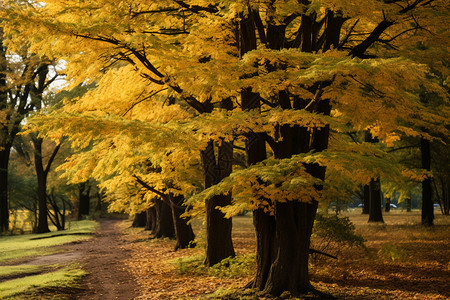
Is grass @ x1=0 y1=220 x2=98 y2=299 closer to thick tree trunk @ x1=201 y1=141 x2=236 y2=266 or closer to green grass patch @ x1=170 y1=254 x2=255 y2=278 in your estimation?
green grass patch @ x1=170 y1=254 x2=255 y2=278

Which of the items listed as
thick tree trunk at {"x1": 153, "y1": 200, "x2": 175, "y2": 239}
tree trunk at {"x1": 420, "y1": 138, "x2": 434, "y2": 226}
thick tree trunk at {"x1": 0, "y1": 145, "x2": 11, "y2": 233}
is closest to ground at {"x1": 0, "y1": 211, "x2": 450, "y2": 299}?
tree trunk at {"x1": 420, "y1": 138, "x2": 434, "y2": 226}

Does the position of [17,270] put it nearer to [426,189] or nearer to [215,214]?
[215,214]

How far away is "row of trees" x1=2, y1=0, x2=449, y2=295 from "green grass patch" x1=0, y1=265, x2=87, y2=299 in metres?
2.75

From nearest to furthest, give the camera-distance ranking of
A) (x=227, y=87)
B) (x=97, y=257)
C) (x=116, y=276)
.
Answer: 1. (x=227, y=87)
2. (x=116, y=276)
3. (x=97, y=257)

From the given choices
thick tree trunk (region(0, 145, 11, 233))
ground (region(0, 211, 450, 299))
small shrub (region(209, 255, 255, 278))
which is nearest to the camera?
ground (region(0, 211, 450, 299))

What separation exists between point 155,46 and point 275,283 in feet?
17.4

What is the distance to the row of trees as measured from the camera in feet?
22.1

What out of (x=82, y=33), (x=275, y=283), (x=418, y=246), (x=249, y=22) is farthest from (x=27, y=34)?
(x=418, y=246)

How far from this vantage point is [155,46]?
840 centimetres

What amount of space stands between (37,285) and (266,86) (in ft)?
24.9

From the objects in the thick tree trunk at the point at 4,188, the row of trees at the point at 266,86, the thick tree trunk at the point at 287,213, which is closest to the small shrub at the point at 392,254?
the row of trees at the point at 266,86

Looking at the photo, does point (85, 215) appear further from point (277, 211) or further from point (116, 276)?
point (277, 211)

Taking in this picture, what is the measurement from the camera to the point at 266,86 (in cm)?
691

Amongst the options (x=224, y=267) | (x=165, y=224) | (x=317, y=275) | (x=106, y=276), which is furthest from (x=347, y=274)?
(x=165, y=224)
